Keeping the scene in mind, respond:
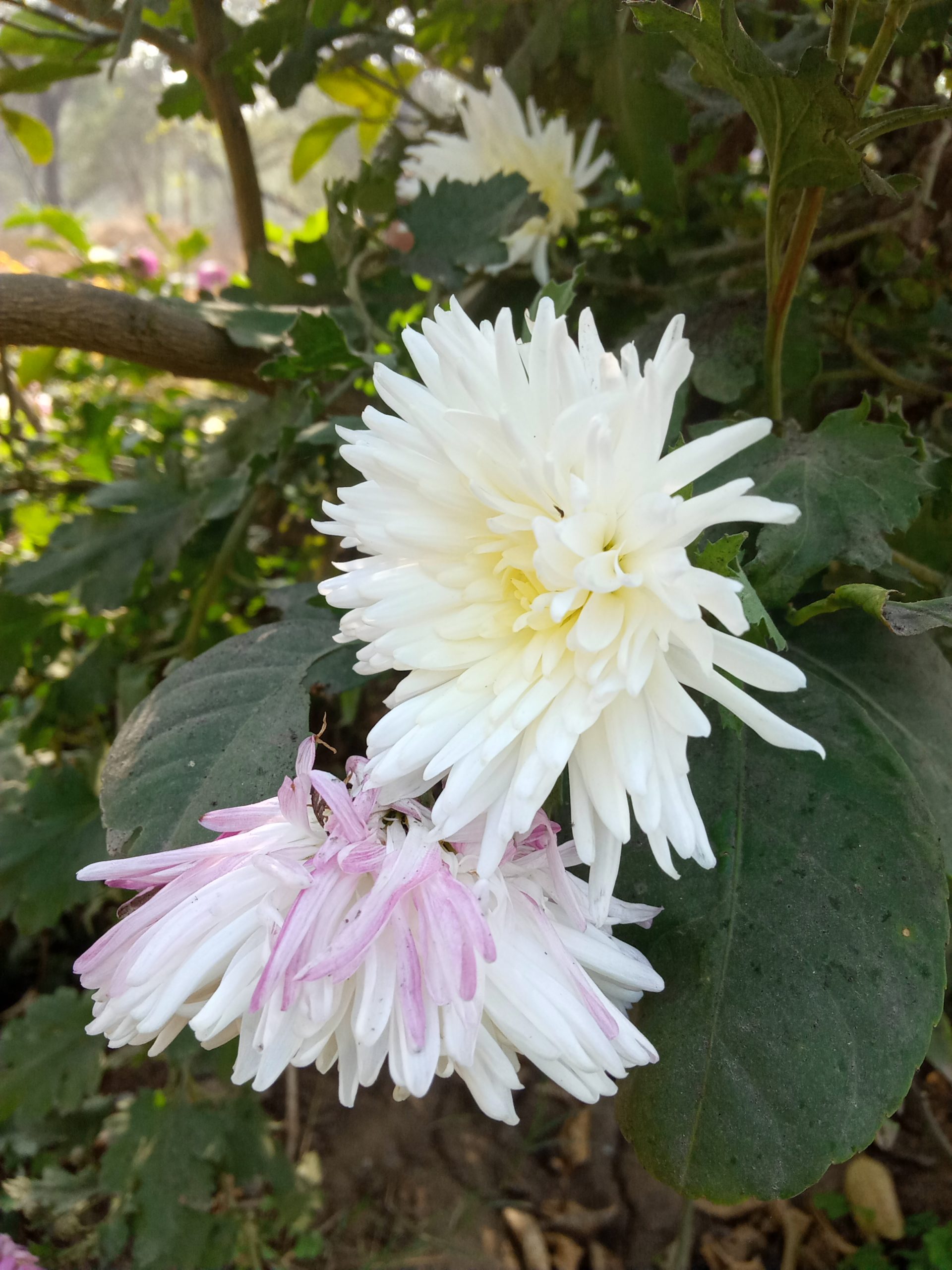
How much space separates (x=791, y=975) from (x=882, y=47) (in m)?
0.43

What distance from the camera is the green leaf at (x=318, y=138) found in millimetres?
1014

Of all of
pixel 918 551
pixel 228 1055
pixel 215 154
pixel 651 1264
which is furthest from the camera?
pixel 215 154

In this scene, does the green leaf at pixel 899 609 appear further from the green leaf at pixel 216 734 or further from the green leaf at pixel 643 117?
the green leaf at pixel 643 117

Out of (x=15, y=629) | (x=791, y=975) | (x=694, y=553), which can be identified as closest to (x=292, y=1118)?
(x=15, y=629)

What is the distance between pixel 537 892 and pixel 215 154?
6.38 metres

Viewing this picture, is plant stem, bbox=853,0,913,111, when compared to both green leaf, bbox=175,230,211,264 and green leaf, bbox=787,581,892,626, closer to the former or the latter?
green leaf, bbox=787,581,892,626

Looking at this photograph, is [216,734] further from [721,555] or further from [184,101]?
[184,101]

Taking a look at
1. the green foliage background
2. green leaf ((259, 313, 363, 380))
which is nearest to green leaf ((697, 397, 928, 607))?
the green foliage background

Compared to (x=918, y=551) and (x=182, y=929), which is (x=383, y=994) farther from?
(x=918, y=551)

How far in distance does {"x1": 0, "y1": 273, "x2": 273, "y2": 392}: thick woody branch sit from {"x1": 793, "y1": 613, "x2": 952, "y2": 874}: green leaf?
0.48m

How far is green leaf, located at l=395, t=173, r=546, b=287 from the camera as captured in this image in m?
0.62

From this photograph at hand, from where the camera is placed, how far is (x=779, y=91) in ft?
1.24

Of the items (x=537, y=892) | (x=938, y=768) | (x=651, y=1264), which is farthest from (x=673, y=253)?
(x=651, y=1264)

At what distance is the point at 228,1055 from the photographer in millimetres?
655
